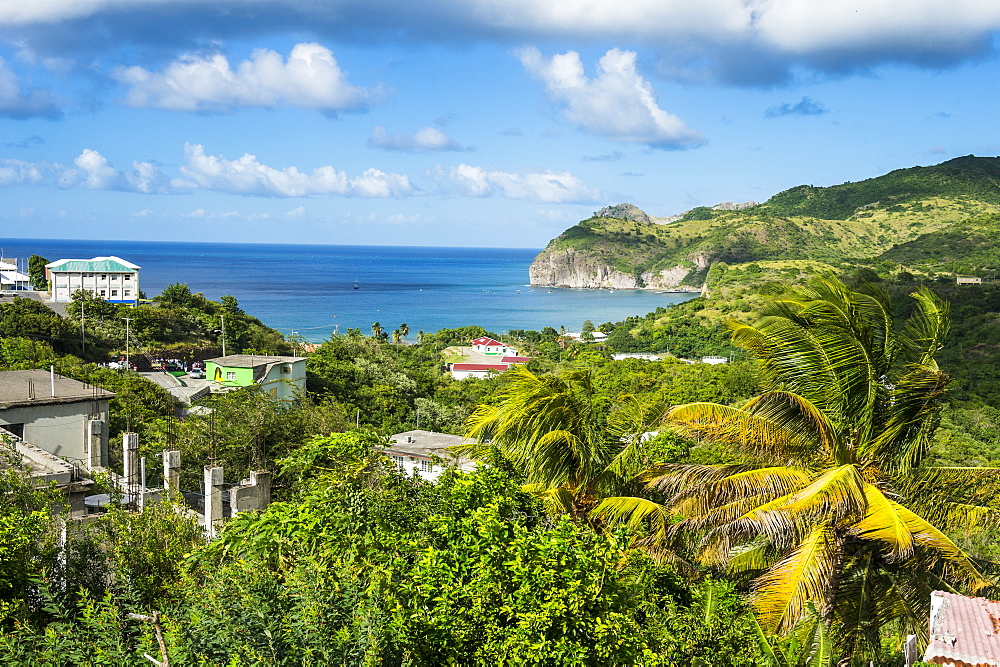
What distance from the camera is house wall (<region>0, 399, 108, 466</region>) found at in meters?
17.3

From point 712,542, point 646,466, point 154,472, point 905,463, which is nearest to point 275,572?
point 712,542

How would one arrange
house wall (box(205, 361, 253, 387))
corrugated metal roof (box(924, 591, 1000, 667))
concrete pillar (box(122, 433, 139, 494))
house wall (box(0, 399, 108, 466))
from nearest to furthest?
corrugated metal roof (box(924, 591, 1000, 667)) < concrete pillar (box(122, 433, 139, 494)) < house wall (box(0, 399, 108, 466)) < house wall (box(205, 361, 253, 387))

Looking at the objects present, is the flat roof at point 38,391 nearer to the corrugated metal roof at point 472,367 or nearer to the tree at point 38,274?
the corrugated metal roof at point 472,367

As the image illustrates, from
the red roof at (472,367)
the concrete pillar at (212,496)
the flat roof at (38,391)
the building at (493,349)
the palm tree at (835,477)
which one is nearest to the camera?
the palm tree at (835,477)

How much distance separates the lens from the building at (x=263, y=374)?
3494 centimetres

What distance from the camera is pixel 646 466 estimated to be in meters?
9.74

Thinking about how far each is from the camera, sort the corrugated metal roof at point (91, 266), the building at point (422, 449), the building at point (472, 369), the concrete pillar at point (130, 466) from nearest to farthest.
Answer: the concrete pillar at point (130, 466)
the building at point (422, 449)
the corrugated metal roof at point (91, 266)
the building at point (472, 369)

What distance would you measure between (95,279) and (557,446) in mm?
64162

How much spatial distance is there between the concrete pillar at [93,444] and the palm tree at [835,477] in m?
13.5

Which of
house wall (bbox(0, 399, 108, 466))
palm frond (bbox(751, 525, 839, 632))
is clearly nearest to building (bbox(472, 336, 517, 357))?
house wall (bbox(0, 399, 108, 466))

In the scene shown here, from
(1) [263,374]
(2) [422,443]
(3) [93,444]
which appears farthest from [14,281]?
(3) [93,444]

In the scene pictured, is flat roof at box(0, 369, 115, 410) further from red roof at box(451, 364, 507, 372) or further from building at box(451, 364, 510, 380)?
red roof at box(451, 364, 507, 372)

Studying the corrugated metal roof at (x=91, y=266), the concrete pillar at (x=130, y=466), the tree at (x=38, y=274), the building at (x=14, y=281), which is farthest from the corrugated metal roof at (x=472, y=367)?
the concrete pillar at (x=130, y=466)

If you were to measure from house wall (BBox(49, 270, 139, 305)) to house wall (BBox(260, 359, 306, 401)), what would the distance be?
32.4 metres
